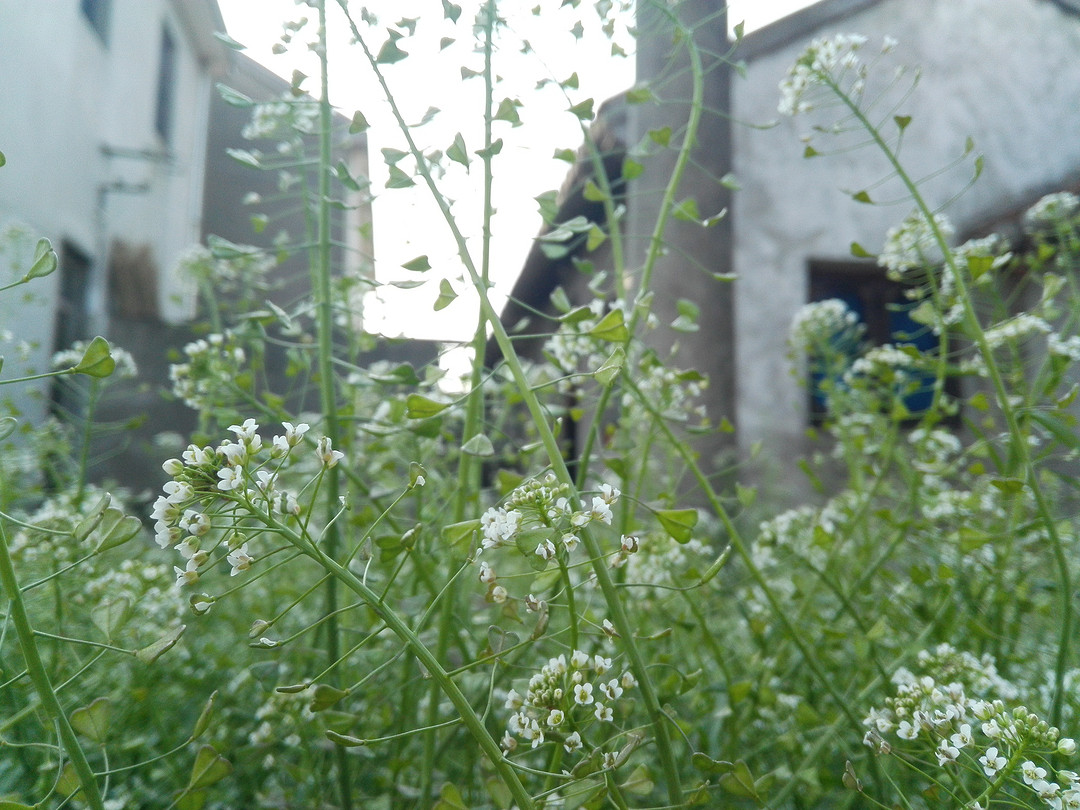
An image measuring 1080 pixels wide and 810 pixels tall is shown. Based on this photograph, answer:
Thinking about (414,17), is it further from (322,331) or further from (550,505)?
(550,505)

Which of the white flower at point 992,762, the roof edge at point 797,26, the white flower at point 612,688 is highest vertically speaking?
the roof edge at point 797,26

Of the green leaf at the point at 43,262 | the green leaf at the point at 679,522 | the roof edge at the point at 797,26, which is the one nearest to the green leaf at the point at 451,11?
the green leaf at the point at 43,262

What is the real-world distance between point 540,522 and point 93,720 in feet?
1.44

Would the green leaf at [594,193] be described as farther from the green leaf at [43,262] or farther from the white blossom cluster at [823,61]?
the green leaf at [43,262]

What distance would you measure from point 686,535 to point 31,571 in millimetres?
986

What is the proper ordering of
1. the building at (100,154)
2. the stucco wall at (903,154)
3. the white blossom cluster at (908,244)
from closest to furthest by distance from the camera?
the white blossom cluster at (908,244), the building at (100,154), the stucco wall at (903,154)

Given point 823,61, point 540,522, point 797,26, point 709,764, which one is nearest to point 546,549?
point 540,522

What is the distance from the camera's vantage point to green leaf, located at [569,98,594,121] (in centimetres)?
97

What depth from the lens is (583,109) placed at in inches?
38.2

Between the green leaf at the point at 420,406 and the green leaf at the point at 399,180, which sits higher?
the green leaf at the point at 399,180

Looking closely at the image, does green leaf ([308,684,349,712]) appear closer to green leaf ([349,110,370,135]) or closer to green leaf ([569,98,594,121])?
green leaf ([349,110,370,135])

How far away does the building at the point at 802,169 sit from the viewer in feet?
12.7

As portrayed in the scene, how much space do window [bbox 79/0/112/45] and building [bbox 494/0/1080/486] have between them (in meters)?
2.56

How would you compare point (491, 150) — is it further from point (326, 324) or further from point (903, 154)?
point (903, 154)
